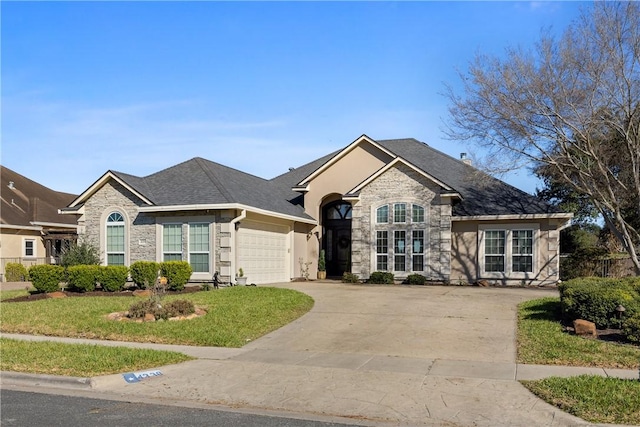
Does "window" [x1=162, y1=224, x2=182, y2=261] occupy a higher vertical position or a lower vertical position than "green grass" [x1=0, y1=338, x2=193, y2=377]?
higher

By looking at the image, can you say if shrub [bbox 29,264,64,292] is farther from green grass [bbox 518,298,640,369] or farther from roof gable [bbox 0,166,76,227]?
roof gable [bbox 0,166,76,227]

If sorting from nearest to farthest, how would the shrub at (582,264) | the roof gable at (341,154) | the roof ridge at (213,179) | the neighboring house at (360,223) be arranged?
the roof ridge at (213,179) → the neighboring house at (360,223) → the shrub at (582,264) → the roof gable at (341,154)

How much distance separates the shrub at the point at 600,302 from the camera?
460 inches

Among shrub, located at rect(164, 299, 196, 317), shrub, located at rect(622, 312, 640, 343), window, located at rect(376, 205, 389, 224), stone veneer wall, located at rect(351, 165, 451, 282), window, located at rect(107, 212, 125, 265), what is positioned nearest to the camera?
shrub, located at rect(622, 312, 640, 343)

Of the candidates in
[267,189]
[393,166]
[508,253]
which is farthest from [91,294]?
[508,253]

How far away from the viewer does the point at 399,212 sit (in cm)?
2369

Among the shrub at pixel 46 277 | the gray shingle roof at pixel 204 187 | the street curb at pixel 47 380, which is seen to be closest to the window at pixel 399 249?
the gray shingle roof at pixel 204 187

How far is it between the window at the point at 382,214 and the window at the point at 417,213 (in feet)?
3.67

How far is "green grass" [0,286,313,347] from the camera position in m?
12.4

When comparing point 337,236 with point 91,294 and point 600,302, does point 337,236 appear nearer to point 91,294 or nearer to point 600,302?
point 91,294

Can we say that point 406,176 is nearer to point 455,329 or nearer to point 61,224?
point 455,329

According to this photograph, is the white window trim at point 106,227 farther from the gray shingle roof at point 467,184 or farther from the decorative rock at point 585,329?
the decorative rock at point 585,329

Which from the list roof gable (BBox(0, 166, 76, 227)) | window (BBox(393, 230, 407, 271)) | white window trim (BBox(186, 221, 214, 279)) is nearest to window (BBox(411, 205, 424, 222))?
window (BBox(393, 230, 407, 271))

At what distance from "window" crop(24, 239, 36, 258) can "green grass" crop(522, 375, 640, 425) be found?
33.4 m
